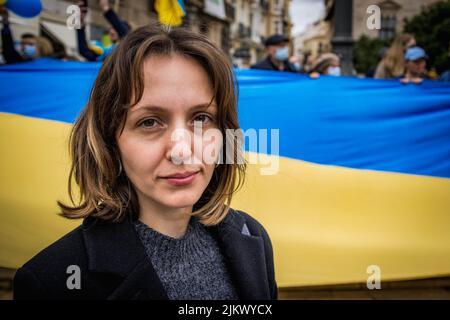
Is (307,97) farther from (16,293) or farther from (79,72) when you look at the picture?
(16,293)

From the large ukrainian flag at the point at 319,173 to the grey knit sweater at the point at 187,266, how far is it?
1056 mm

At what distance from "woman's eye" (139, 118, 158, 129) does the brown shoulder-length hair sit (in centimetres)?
5

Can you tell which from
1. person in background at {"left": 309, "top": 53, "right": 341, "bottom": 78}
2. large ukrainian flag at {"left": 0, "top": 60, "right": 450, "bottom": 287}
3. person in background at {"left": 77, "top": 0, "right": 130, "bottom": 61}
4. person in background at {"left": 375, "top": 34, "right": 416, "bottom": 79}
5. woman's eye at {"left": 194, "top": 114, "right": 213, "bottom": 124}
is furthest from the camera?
person in background at {"left": 309, "top": 53, "right": 341, "bottom": 78}

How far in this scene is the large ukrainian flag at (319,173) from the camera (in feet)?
7.47

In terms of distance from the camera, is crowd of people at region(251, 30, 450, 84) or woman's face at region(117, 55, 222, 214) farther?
crowd of people at region(251, 30, 450, 84)

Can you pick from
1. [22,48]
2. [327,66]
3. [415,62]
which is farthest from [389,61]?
[22,48]

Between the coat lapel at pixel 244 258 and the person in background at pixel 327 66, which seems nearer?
the coat lapel at pixel 244 258

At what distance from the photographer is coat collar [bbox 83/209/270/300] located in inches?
38.3

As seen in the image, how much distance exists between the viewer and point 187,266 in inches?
42.4

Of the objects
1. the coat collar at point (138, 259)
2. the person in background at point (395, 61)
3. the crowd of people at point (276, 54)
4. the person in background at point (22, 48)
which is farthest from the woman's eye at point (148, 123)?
the person in background at point (395, 61)

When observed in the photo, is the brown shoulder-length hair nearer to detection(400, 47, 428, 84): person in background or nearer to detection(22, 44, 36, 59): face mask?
detection(400, 47, 428, 84): person in background

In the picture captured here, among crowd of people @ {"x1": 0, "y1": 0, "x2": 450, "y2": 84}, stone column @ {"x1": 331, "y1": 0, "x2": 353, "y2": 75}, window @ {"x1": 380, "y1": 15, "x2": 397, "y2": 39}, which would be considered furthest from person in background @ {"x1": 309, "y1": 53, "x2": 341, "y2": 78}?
window @ {"x1": 380, "y1": 15, "x2": 397, "y2": 39}

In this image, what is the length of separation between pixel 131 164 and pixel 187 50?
0.98 ft

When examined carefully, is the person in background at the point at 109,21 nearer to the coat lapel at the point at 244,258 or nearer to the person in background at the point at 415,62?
the coat lapel at the point at 244,258
